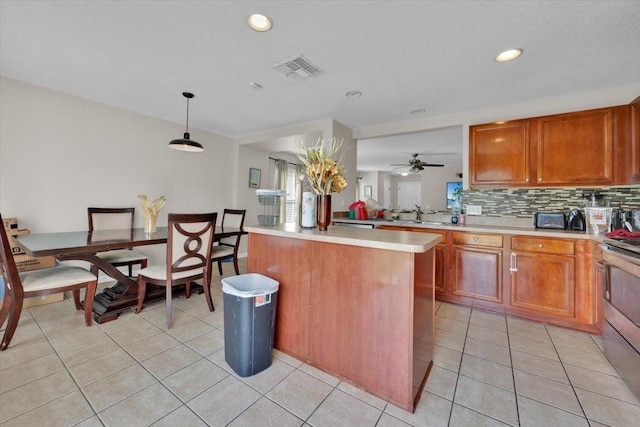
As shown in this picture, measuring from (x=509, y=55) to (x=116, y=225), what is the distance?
4.43m

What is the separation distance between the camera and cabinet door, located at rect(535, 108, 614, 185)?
2469mm

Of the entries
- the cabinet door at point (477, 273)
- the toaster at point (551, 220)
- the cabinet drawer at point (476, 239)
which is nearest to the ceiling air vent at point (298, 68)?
the cabinet drawer at point (476, 239)

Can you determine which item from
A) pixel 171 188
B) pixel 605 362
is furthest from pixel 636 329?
pixel 171 188

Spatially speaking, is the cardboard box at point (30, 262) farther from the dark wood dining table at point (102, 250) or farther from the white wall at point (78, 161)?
the white wall at point (78, 161)

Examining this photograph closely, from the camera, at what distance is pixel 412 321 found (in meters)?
1.33

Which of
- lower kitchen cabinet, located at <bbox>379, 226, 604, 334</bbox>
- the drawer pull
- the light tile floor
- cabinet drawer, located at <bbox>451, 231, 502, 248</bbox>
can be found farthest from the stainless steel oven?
cabinet drawer, located at <bbox>451, 231, 502, 248</bbox>

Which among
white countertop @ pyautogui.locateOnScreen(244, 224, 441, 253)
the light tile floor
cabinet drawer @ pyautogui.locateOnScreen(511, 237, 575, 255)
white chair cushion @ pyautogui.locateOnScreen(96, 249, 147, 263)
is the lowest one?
the light tile floor

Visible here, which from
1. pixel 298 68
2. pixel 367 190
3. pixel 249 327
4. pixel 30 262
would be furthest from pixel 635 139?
pixel 367 190

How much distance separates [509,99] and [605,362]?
2572 mm

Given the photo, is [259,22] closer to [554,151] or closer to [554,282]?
[554,151]

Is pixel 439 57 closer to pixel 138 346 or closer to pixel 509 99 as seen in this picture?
pixel 509 99

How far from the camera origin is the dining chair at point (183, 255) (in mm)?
2285

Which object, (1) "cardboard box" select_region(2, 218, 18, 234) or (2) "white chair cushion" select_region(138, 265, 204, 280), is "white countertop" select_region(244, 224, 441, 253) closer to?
(2) "white chair cushion" select_region(138, 265, 204, 280)

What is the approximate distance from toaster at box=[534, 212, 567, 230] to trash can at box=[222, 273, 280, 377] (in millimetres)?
2863
